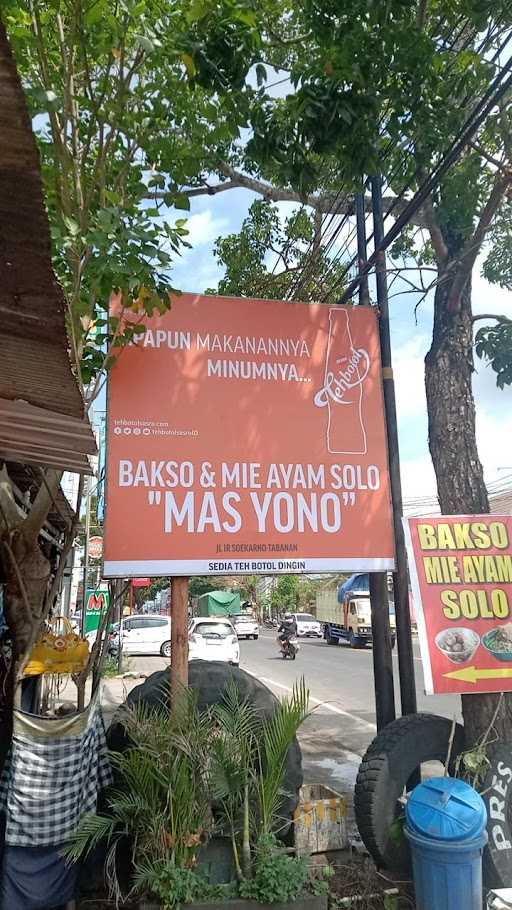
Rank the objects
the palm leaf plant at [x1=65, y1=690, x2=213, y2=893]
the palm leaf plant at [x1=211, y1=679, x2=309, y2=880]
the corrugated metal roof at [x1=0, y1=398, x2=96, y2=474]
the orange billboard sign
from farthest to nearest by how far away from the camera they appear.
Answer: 1. the orange billboard sign
2. the palm leaf plant at [x1=211, y1=679, x2=309, y2=880]
3. the palm leaf plant at [x1=65, y1=690, x2=213, y2=893]
4. the corrugated metal roof at [x1=0, y1=398, x2=96, y2=474]

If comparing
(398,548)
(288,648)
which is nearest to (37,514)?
(398,548)

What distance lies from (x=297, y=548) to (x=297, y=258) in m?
6.61

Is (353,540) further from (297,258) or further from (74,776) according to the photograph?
(297,258)

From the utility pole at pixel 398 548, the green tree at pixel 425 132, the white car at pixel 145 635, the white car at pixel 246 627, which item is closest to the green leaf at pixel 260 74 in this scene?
the green tree at pixel 425 132

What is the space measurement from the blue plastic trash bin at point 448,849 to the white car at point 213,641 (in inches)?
553

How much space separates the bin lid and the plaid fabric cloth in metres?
1.81

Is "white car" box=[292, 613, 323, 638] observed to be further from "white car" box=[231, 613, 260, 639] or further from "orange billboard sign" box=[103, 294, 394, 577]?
"orange billboard sign" box=[103, 294, 394, 577]

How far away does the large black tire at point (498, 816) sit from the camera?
3.63 metres

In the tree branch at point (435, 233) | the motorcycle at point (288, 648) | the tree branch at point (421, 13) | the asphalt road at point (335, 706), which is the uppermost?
the tree branch at point (421, 13)

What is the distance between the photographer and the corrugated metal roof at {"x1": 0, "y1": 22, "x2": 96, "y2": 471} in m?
1.68

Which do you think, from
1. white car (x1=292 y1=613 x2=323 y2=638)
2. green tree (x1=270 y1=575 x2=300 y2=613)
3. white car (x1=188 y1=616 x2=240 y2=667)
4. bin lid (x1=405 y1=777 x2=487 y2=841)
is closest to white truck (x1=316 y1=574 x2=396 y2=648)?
white car (x1=188 y1=616 x2=240 y2=667)

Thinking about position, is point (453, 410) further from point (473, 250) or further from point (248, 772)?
point (248, 772)

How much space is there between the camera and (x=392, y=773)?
3.95 m

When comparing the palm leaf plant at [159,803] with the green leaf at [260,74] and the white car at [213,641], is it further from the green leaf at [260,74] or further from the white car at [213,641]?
the white car at [213,641]
